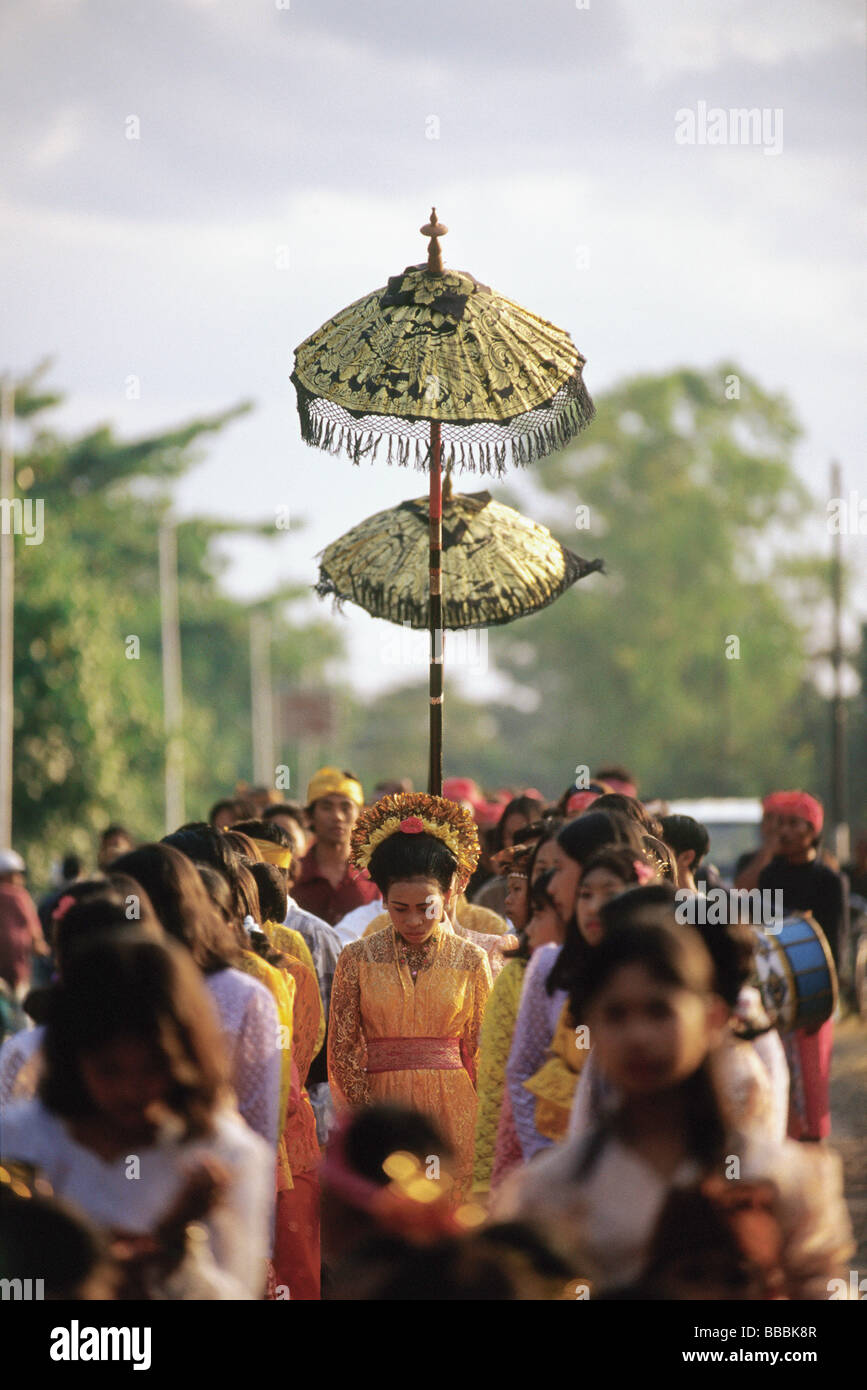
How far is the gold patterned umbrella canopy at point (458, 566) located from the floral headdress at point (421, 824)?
1.88 m

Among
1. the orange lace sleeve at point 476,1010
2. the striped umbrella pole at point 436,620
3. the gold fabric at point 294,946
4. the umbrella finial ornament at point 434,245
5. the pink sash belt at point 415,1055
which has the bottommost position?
the pink sash belt at point 415,1055

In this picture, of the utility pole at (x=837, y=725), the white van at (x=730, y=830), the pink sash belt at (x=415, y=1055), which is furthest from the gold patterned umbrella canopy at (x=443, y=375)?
the utility pole at (x=837, y=725)

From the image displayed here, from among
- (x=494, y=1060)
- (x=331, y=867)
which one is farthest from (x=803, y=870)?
(x=494, y=1060)

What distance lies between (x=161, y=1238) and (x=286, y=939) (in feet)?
9.27

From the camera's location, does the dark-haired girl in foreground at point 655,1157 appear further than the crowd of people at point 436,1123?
Yes

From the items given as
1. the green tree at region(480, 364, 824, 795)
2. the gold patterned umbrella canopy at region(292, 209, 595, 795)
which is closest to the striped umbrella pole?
the gold patterned umbrella canopy at region(292, 209, 595, 795)

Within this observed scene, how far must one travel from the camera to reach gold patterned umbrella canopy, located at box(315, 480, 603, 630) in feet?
26.6

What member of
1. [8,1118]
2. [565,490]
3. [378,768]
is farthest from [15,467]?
[378,768]

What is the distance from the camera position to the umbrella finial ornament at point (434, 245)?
6957mm

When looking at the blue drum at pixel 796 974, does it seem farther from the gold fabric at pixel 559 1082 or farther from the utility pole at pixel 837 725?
the utility pole at pixel 837 725

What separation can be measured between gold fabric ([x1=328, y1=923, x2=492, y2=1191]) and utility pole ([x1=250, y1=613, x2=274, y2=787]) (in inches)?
2502

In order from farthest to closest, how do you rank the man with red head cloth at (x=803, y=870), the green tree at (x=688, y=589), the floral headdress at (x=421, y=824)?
the green tree at (x=688, y=589)
the man with red head cloth at (x=803, y=870)
the floral headdress at (x=421, y=824)

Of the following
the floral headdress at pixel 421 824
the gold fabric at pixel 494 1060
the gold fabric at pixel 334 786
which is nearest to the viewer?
the gold fabric at pixel 494 1060

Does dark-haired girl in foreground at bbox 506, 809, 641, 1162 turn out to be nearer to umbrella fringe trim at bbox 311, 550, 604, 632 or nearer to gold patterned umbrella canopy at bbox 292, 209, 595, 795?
gold patterned umbrella canopy at bbox 292, 209, 595, 795
